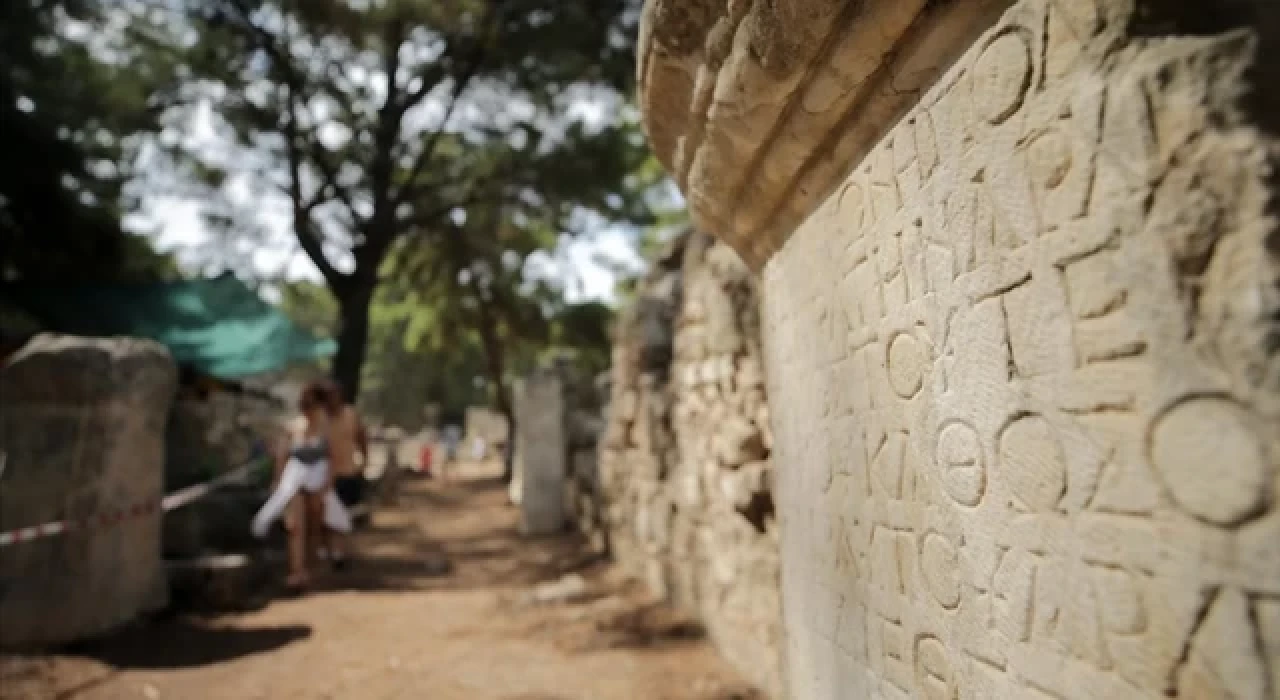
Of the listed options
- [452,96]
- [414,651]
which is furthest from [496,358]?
[414,651]

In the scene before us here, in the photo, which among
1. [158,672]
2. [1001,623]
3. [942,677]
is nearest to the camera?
[1001,623]

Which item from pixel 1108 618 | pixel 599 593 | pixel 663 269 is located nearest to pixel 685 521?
pixel 599 593

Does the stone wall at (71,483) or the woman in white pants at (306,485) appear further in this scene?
the woman in white pants at (306,485)

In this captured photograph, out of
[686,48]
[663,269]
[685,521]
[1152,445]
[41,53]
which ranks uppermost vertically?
[41,53]

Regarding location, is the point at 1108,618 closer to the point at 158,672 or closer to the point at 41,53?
the point at 158,672

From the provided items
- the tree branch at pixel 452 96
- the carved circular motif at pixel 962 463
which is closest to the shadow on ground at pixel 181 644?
the carved circular motif at pixel 962 463

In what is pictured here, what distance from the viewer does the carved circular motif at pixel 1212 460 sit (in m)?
0.66

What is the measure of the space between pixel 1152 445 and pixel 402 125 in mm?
12367

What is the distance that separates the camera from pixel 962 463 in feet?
3.37

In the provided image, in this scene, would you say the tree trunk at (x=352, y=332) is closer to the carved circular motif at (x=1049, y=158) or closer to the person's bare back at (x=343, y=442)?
the person's bare back at (x=343, y=442)

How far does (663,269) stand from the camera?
503 centimetres

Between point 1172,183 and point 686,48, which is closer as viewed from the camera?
point 1172,183

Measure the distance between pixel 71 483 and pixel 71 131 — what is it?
7.35m

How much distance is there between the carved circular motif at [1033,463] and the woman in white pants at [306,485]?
16.3ft
